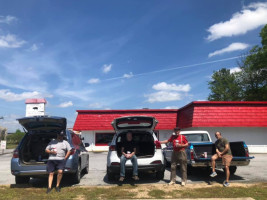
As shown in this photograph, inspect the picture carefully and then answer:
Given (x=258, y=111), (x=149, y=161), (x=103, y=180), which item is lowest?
(x=103, y=180)

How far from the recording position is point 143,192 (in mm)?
6883

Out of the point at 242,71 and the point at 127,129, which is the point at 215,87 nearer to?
the point at 242,71

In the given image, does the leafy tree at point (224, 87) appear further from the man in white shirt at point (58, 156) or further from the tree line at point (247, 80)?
the man in white shirt at point (58, 156)

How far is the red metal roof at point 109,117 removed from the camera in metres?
25.3

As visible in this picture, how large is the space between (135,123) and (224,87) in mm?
52123

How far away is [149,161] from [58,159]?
8.86ft

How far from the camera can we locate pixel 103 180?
356 inches

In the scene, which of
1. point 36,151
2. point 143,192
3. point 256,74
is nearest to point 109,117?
point 36,151

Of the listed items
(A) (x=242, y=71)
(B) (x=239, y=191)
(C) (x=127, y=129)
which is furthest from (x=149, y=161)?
(A) (x=242, y=71)

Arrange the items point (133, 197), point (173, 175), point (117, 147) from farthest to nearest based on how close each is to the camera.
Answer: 1. point (117, 147)
2. point (173, 175)
3. point (133, 197)

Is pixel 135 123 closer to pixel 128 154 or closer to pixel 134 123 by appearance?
pixel 134 123

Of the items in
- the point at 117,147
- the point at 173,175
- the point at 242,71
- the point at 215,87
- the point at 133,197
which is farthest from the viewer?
the point at 215,87

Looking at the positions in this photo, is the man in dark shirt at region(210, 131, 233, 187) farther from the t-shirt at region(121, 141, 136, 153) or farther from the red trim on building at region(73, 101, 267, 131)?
the red trim on building at region(73, 101, 267, 131)

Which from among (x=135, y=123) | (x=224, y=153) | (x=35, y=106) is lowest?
(x=224, y=153)
